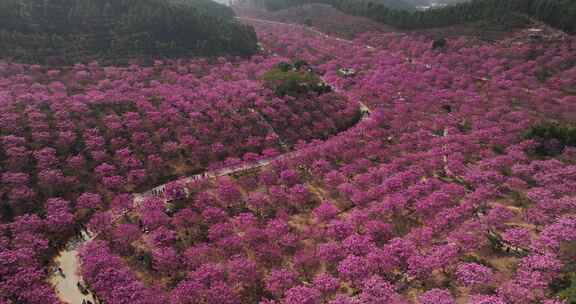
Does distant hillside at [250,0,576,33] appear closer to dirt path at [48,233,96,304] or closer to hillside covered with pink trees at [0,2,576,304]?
hillside covered with pink trees at [0,2,576,304]

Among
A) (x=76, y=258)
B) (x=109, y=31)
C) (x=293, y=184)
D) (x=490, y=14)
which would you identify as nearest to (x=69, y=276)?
(x=76, y=258)

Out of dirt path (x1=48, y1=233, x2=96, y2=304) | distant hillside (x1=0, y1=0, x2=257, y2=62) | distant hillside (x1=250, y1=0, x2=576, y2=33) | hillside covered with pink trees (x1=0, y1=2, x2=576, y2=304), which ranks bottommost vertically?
dirt path (x1=48, y1=233, x2=96, y2=304)

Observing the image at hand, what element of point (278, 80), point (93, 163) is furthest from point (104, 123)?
point (278, 80)

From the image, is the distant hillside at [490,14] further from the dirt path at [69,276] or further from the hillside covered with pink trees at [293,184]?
the dirt path at [69,276]

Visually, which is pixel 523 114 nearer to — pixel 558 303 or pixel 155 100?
pixel 558 303

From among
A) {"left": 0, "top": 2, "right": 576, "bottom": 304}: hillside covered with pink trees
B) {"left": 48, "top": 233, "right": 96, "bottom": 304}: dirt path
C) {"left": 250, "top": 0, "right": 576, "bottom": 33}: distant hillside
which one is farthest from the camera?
{"left": 250, "top": 0, "right": 576, "bottom": 33}: distant hillside

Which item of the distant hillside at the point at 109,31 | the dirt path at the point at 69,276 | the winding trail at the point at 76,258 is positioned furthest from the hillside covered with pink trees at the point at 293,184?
the distant hillside at the point at 109,31

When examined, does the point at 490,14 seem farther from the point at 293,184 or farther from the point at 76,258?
the point at 76,258

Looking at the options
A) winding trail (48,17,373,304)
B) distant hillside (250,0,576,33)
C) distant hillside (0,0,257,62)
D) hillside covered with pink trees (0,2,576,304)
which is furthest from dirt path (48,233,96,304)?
distant hillside (250,0,576,33)

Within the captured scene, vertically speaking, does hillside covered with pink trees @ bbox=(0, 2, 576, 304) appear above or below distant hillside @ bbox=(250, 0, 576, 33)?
below
